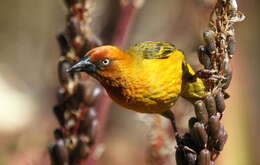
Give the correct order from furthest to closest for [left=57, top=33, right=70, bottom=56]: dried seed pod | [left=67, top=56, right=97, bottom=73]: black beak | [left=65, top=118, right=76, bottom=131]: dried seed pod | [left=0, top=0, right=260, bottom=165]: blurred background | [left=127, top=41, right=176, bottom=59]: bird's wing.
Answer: [left=0, top=0, right=260, bottom=165]: blurred background < [left=127, top=41, right=176, bottom=59]: bird's wing < [left=57, top=33, right=70, bottom=56]: dried seed pod < [left=65, top=118, right=76, bottom=131]: dried seed pod < [left=67, top=56, right=97, bottom=73]: black beak

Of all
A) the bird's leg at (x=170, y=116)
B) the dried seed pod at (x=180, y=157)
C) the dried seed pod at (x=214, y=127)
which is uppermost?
the dried seed pod at (x=214, y=127)

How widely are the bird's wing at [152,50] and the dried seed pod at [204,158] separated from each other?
3.74 ft

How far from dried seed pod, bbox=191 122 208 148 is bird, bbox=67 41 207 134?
0.72m

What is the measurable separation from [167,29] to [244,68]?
5.95 feet

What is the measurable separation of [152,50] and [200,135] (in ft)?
3.78

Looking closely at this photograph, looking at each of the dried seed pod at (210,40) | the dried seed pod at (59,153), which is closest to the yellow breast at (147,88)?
the dried seed pod at (59,153)

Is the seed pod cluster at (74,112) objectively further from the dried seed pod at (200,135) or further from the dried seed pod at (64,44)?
the dried seed pod at (200,135)

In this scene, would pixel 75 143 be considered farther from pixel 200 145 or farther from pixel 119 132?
pixel 119 132

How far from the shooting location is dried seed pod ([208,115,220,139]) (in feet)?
7.57

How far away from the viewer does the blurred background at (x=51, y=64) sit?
17.6 feet

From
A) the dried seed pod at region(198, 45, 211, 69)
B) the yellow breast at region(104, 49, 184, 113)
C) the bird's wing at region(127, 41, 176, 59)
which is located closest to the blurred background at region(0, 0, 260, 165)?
the bird's wing at region(127, 41, 176, 59)

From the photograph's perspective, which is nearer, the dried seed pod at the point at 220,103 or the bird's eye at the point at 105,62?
the dried seed pod at the point at 220,103

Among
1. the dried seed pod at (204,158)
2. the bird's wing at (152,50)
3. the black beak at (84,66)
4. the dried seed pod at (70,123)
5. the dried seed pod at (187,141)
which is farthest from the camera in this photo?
the bird's wing at (152,50)

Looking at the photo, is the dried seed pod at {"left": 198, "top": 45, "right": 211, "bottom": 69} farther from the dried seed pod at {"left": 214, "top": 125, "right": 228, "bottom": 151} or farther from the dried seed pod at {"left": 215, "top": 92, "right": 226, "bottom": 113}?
the dried seed pod at {"left": 214, "top": 125, "right": 228, "bottom": 151}
